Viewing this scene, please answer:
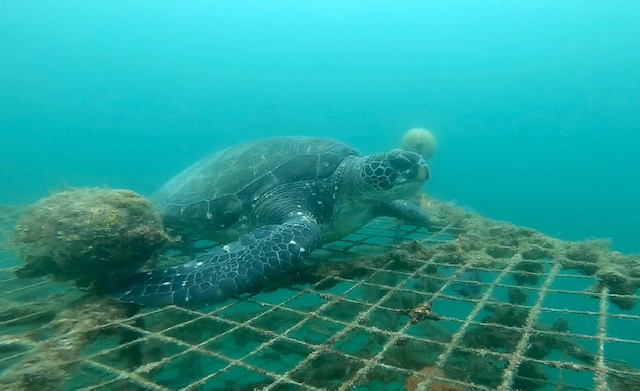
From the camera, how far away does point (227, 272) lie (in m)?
3.21

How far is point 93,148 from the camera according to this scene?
2936 inches

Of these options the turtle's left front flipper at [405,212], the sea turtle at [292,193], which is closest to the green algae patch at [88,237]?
the sea turtle at [292,193]

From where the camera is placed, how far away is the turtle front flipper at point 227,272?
3.02 m

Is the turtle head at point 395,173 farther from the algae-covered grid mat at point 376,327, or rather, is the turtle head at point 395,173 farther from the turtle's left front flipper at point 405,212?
the turtle's left front flipper at point 405,212

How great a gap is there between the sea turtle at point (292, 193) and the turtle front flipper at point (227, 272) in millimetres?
33

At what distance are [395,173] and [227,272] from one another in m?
2.50

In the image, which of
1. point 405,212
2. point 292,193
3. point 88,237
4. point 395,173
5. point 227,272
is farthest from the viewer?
point 405,212

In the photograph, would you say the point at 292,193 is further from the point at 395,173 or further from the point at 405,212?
the point at 405,212

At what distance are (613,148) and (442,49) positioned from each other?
55.9m

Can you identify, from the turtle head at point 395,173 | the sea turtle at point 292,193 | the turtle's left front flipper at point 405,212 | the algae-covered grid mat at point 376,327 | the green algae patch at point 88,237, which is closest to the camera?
the algae-covered grid mat at point 376,327

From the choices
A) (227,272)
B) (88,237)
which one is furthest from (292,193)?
(88,237)

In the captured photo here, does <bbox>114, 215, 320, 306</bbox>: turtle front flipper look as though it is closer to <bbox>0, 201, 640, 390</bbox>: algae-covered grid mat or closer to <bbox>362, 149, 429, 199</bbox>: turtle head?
<bbox>0, 201, 640, 390</bbox>: algae-covered grid mat

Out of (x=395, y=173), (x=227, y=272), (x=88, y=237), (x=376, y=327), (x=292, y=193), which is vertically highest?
(x=395, y=173)

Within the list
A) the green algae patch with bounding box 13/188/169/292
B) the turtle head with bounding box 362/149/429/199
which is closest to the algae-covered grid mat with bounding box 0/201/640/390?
the green algae patch with bounding box 13/188/169/292
